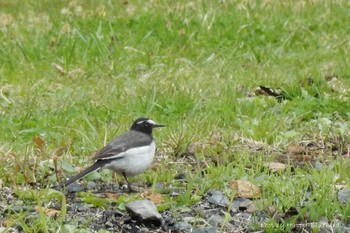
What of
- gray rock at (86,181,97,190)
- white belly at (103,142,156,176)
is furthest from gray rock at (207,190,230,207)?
gray rock at (86,181,97,190)

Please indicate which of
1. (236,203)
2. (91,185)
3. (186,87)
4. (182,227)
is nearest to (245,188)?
(236,203)

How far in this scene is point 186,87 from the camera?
383 inches

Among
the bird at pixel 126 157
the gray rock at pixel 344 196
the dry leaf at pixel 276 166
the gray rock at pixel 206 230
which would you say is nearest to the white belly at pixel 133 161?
the bird at pixel 126 157

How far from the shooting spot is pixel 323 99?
30.0 feet

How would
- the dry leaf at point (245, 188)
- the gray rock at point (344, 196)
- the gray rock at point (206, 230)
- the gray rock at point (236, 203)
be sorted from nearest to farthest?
the gray rock at point (206, 230) < the gray rock at point (344, 196) < the gray rock at point (236, 203) < the dry leaf at point (245, 188)

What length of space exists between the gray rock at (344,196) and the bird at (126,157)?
4.71 feet

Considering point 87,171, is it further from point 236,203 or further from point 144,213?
point 236,203

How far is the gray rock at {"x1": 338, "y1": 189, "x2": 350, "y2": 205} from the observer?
6.45 m

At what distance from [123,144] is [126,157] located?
0.21 metres

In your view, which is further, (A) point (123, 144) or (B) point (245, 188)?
(A) point (123, 144)

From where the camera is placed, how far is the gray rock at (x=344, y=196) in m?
6.45

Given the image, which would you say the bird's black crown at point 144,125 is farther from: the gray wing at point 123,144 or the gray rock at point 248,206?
the gray rock at point 248,206

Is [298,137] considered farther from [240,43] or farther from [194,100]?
[240,43]

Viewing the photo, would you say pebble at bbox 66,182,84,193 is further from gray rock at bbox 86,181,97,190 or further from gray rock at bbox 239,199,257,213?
gray rock at bbox 239,199,257,213
